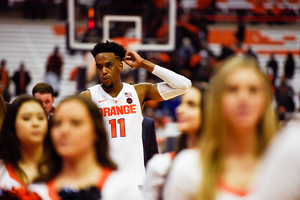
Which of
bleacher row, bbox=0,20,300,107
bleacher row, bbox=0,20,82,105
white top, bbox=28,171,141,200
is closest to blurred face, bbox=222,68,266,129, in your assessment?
white top, bbox=28,171,141,200

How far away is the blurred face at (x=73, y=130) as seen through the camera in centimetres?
201

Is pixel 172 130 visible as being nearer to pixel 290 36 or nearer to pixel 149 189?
pixel 149 189

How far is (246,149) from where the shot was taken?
6.05ft

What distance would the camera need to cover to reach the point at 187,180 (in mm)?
1855

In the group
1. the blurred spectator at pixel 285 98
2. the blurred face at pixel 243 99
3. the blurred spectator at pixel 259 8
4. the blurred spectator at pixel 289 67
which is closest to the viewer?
the blurred face at pixel 243 99

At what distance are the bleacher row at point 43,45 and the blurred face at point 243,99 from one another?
16.0 metres

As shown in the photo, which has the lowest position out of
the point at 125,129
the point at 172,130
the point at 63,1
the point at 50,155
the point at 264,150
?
the point at 172,130

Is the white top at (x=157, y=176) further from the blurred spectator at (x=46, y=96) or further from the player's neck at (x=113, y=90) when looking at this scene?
the blurred spectator at (x=46, y=96)

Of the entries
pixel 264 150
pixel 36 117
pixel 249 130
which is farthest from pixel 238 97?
pixel 36 117

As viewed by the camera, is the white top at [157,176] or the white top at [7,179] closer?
the white top at [157,176]

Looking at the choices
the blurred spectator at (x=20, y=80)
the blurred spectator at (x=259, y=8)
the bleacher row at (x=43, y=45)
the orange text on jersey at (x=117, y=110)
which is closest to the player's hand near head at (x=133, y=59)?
the orange text on jersey at (x=117, y=110)

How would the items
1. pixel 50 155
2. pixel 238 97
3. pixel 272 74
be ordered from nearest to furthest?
pixel 238 97
pixel 50 155
pixel 272 74

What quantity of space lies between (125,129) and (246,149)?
297 centimetres

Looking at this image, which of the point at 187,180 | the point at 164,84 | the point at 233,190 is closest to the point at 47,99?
the point at 164,84
